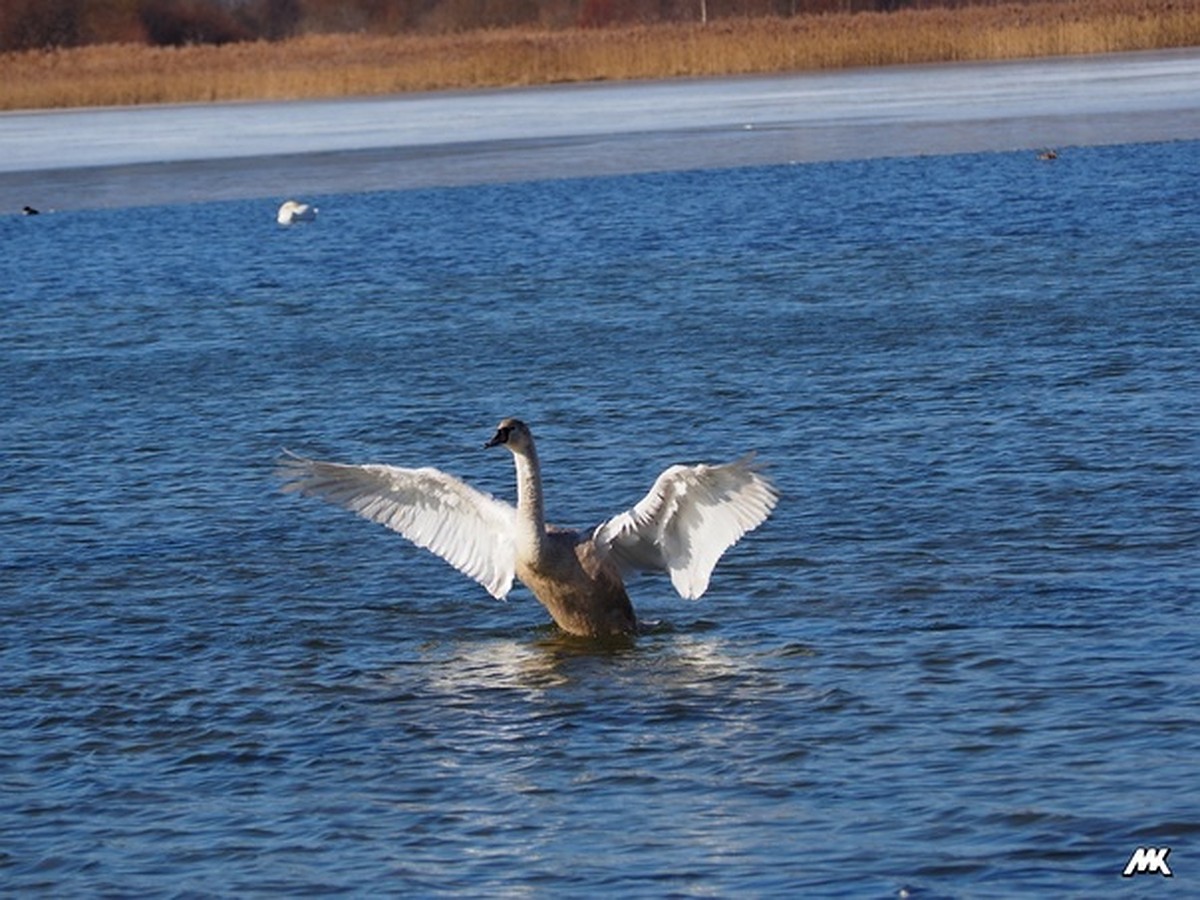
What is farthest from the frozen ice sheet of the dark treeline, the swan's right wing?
the dark treeline

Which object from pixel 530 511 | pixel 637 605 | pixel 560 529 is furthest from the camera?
pixel 637 605

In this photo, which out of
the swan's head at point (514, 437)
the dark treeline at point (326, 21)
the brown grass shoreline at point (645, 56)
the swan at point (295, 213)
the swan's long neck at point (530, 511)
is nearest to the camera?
the swan's long neck at point (530, 511)

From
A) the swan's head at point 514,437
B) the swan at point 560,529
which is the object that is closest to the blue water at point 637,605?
the swan at point 560,529

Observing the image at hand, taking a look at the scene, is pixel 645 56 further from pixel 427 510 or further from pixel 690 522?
pixel 690 522

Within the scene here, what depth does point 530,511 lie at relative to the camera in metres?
9.07

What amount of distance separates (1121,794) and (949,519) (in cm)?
367

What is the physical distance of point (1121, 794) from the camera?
270 inches

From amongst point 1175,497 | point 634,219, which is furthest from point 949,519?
point 634,219

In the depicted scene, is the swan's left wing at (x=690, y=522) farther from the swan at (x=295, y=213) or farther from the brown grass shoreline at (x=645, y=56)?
the brown grass shoreline at (x=645, y=56)

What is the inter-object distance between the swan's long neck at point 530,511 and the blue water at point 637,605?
1.33 ft

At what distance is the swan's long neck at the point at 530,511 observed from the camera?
9031 millimetres

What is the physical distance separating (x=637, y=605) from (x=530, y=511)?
859 mm

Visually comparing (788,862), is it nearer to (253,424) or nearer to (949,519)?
(949,519)

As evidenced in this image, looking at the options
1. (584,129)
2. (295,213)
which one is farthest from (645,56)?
(295,213)
